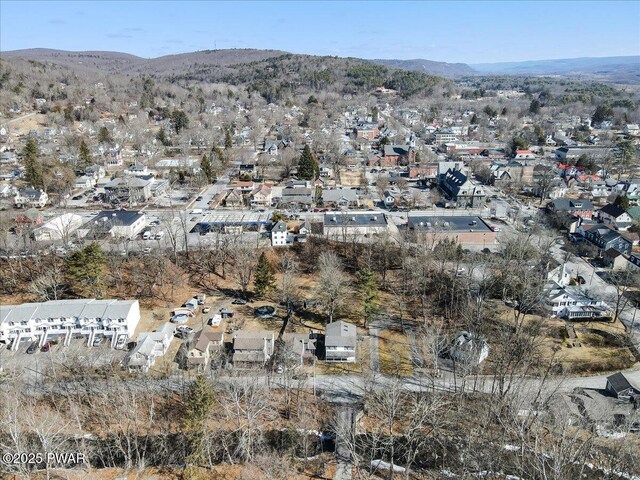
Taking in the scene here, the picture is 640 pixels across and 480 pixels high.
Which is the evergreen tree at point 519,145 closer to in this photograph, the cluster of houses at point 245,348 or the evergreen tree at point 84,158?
the cluster of houses at point 245,348

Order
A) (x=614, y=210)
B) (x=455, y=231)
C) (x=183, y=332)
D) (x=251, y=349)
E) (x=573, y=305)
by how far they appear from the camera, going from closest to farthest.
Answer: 1. (x=251, y=349)
2. (x=183, y=332)
3. (x=573, y=305)
4. (x=455, y=231)
5. (x=614, y=210)

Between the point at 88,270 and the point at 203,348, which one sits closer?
the point at 203,348

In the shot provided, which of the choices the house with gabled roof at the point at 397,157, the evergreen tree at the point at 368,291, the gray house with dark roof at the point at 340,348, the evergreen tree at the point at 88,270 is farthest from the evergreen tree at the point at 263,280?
the house with gabled roof at the point at 397,157

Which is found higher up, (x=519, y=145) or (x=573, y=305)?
(x=519, y=145)

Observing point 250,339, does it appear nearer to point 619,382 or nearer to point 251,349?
point 251,349

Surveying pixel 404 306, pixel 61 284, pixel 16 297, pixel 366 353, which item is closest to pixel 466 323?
pixel 404 306

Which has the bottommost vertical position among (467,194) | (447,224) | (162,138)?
(447,224)

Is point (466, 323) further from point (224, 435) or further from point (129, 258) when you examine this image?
point (129, 258)

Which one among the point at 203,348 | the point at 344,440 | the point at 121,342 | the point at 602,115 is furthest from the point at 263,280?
the point at 602,115

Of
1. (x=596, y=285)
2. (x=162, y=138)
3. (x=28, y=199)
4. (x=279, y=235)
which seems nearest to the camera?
(x=596, y=285)
